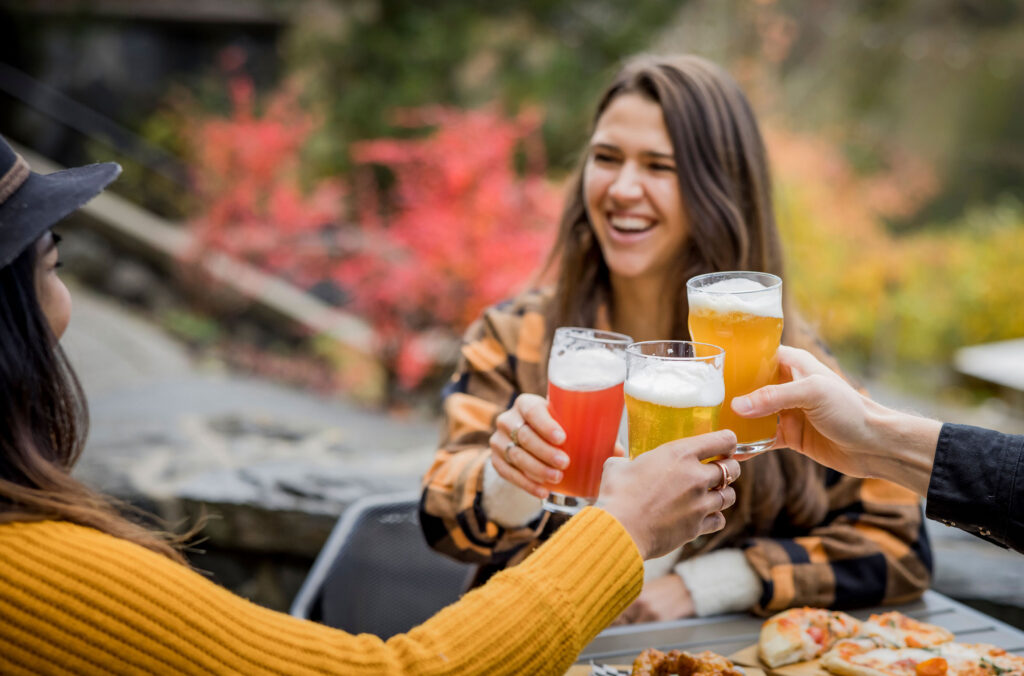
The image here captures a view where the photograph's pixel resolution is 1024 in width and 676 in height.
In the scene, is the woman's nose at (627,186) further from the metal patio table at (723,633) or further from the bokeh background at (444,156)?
the bokeh background at (444,156)

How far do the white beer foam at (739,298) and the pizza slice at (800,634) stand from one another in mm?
608

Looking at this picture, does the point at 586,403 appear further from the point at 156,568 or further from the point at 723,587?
the point at 156,568

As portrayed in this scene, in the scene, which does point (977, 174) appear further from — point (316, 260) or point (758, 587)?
point (758, 587)

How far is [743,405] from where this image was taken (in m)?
1.35

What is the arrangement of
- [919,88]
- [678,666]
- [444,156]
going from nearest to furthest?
[678,666] < [444,156] < [919,88]

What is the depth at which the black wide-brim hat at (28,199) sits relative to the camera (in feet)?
3.77

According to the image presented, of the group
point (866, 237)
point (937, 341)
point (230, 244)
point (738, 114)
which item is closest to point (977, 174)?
point (866, 237)

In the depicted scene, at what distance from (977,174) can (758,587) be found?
10.6 meters

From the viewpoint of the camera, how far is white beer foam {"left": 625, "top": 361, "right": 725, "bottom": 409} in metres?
1.28

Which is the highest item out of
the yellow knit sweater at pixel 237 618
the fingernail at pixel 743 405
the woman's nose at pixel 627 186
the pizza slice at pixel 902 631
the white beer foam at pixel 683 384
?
the woman's nose at pixel 627 186

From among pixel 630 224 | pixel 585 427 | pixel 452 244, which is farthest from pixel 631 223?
pixel 452 244

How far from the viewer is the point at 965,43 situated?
10594 millimetres

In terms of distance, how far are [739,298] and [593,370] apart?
0.29 metres

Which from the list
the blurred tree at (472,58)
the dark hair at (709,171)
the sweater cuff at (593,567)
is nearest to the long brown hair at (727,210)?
the dark hair at (709,171)
